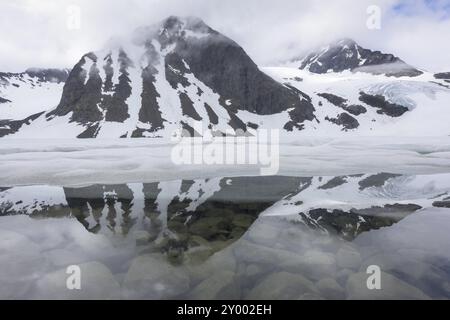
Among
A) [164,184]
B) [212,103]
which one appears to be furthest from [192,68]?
[164,184]

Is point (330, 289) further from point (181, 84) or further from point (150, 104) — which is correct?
point (181, 84)

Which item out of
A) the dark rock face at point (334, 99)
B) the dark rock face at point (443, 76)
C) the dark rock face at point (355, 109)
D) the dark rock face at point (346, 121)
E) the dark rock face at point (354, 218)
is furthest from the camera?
the dark rock face at point (443, 76)

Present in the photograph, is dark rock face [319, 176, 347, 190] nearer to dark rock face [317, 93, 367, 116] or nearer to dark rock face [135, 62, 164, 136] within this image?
dark rock face [135, 62, 164, 136]

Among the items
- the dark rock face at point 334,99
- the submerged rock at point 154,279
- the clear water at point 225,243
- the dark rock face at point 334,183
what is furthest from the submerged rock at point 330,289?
the dark rock face at point 334,99

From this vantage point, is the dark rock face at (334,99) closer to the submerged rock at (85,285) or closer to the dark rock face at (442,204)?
the dark rock face at (442,204)

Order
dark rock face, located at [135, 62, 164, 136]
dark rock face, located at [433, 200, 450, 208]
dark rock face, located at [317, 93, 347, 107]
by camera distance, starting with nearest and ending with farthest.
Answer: dark rock face, located at [433, 200, 450, 208], dark rock face, located at [135, 62, 164, 136], dark rock face, located at [317, 93, 347, 107]

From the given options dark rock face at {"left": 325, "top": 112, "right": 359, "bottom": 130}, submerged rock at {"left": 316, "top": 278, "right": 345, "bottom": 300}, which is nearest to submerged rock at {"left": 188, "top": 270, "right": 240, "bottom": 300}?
submerged rock at {"left": 316, "top": 278, "right": 345, "bottom": 300}
